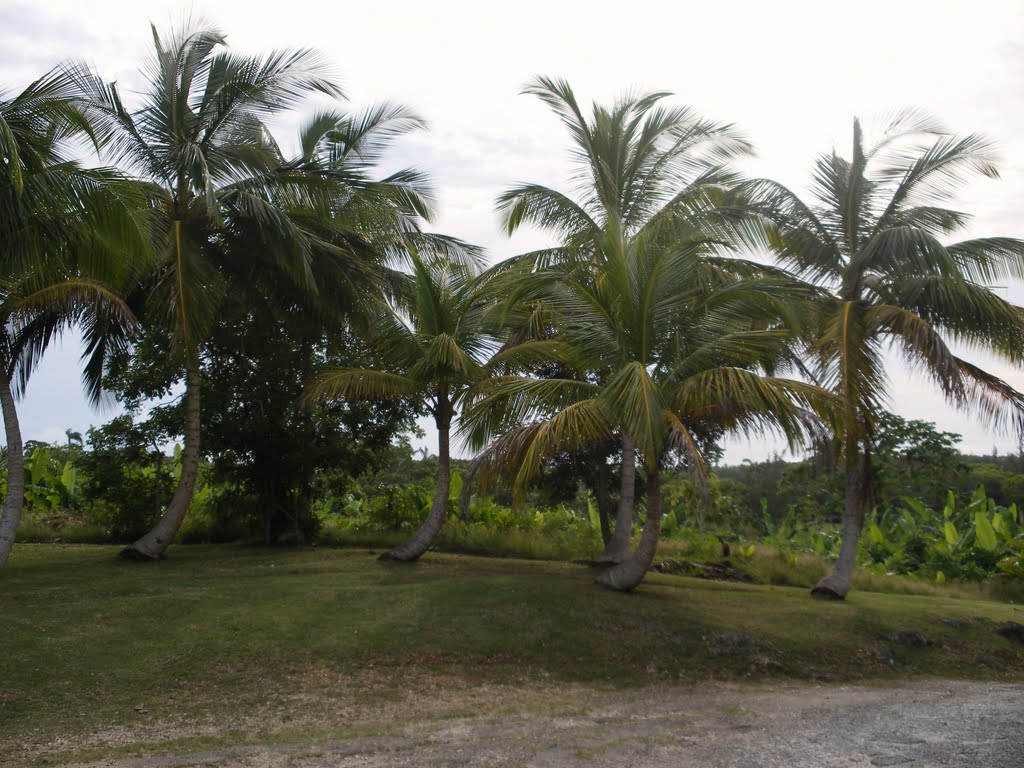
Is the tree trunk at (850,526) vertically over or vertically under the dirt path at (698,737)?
over

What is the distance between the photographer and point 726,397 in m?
10.7

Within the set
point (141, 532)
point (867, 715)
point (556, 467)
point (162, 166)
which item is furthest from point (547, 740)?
Answer: point (141, 532)

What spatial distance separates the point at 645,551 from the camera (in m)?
11.8

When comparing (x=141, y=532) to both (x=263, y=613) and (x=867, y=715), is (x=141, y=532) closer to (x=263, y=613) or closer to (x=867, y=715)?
(x=263, y=613)

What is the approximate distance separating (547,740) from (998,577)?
41.4 feet

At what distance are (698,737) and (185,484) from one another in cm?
923

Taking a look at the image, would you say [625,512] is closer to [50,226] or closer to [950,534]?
[50,226]

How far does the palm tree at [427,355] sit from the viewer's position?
1340 centimetres

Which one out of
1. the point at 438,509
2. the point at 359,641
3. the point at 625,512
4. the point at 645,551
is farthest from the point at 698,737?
the point at 438,509

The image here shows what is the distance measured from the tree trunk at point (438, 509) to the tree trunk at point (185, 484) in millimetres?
3159

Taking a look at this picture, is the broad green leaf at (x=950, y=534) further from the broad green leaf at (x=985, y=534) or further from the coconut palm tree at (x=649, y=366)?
the coconut palm tree at (x=649, y=366)

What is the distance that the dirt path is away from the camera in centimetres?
638

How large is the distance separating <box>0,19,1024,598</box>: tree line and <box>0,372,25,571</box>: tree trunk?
0.10 feet

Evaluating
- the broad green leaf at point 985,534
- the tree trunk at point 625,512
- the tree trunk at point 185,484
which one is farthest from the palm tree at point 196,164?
the broad green leaf at point 985,534
